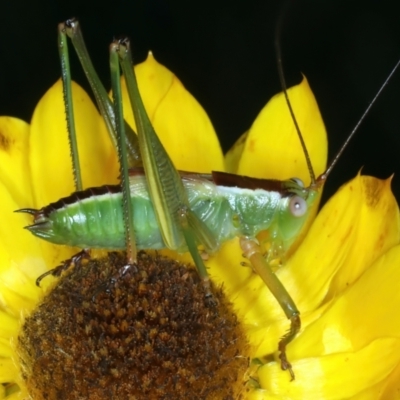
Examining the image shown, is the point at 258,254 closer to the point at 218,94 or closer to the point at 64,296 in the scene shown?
the point at 64,296

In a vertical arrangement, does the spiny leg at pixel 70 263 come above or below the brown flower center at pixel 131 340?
above

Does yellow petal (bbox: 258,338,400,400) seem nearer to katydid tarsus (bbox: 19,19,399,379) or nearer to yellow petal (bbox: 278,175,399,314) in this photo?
katydid tarsus (bbox: 19,19,399,379)

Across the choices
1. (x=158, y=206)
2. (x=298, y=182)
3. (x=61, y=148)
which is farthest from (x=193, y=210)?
(x=61, y=148)

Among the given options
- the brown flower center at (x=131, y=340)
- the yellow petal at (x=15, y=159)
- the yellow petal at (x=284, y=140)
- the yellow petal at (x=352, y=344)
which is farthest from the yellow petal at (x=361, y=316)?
the yellow petal at (x=15, y=159)

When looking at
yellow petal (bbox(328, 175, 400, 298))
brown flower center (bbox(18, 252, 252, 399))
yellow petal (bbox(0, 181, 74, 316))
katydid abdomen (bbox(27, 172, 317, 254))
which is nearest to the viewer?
brown flower center (bbox(18, 252, 252, 399))

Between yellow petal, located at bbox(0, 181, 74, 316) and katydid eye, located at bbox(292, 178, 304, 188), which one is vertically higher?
katydid eye, located at bbox(292, 178, 304, 188)

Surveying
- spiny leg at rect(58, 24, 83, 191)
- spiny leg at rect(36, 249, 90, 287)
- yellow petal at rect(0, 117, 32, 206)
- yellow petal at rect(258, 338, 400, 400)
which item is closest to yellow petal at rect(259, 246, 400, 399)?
yellow petal at rect(258, 338, 400, 400)

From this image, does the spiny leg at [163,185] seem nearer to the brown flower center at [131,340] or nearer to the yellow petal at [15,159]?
the brown flower center at [131,340]
